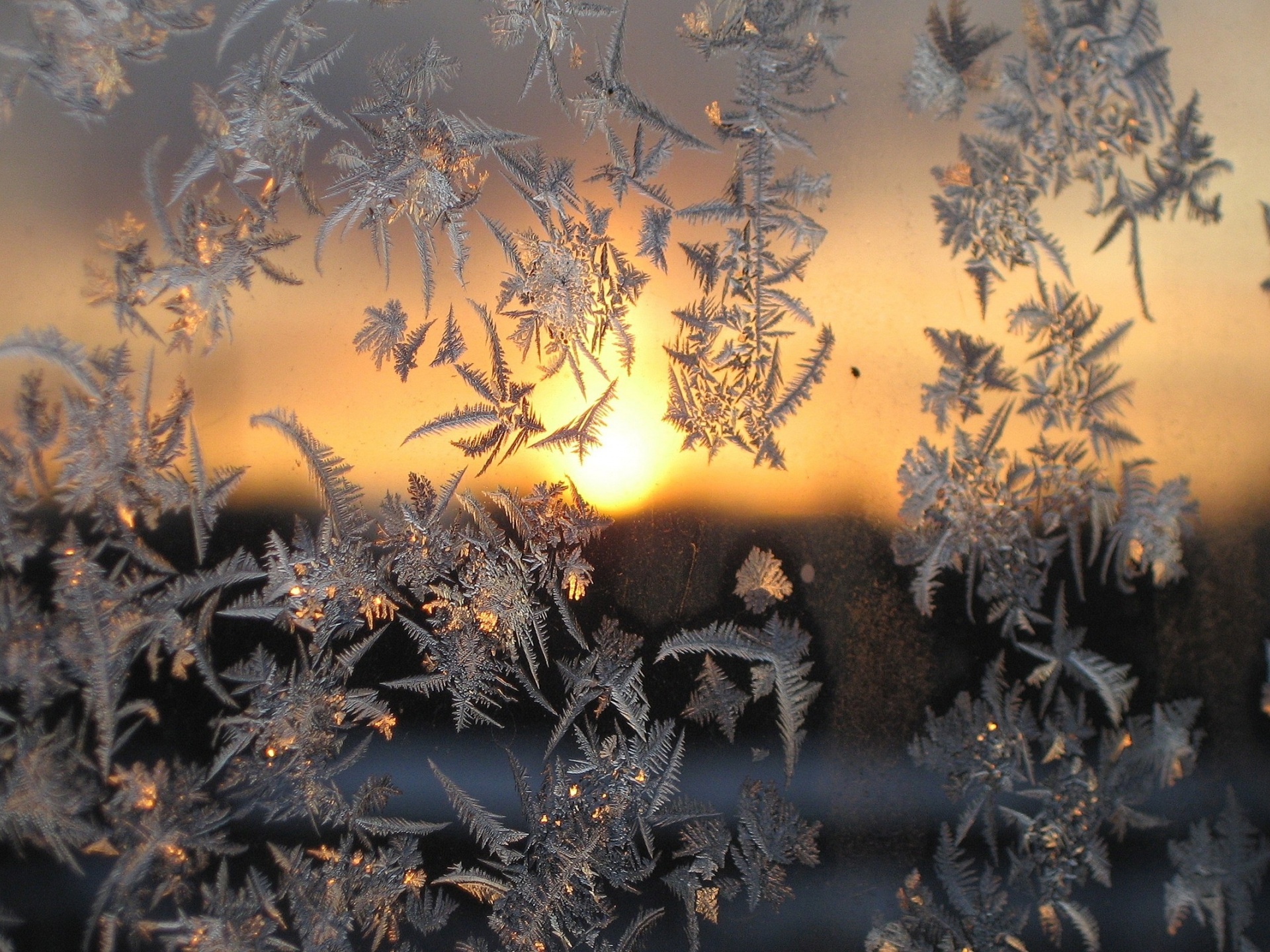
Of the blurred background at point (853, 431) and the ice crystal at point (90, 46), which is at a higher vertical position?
the ice crystal at point (90, 46)

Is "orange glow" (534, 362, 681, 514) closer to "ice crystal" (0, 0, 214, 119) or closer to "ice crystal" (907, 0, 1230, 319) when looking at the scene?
"ice crystal" (907, 0, 1230, 319)

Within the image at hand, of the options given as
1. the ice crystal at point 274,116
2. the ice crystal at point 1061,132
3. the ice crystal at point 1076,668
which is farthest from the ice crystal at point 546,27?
the ice crystal at point 1076,668

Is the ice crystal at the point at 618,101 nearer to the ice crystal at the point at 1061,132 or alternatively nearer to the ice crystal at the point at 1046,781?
the ice crystal at the point at 1061,132

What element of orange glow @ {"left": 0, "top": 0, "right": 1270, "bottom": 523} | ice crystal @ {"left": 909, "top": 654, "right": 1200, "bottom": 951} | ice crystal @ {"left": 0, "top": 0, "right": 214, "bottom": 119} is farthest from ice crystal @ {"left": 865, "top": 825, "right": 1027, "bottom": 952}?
ice crystal @ {"left": 0, "top": 0, "right": 214, "bottom": 119}

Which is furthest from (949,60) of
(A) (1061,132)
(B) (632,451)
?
(B) (632,451)

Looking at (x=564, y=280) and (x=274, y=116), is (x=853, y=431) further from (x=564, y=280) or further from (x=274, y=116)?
(x=274, y=116)
